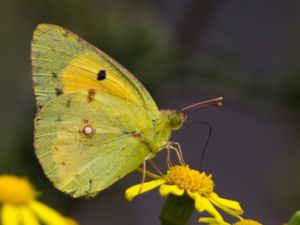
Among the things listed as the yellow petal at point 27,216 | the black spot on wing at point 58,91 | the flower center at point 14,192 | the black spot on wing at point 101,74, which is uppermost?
the black spot on wing at point 101,74

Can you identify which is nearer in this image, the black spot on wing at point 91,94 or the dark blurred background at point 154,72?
the black spot on wing at point 91,94

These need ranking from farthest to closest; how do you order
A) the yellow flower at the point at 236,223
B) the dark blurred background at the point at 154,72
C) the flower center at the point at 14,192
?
the dark blurred background at the point at 154,72 < the flower center at the point at 14,192 < the yellow flower at the point at 236,223

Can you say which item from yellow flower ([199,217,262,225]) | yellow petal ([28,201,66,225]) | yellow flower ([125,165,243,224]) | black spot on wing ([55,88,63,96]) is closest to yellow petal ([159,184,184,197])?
yellow flower ([125,165,243,224])

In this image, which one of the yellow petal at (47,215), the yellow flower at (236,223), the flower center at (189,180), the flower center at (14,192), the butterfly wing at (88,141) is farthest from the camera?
the flower center at (14,192)

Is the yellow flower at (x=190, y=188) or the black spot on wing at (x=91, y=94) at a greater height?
the black spot on wing at (x=91, y=94)

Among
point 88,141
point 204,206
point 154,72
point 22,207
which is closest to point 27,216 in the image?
point 22,207

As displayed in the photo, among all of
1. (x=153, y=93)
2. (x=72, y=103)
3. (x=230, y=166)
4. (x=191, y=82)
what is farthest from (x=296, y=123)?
(x=72, y=103)

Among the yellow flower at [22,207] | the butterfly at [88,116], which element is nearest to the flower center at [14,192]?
the yellow flower at [22,207]

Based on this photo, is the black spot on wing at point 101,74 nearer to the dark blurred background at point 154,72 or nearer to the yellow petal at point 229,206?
the yellow petal at point 229,206
